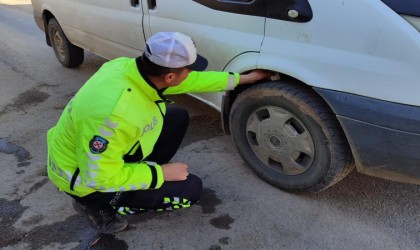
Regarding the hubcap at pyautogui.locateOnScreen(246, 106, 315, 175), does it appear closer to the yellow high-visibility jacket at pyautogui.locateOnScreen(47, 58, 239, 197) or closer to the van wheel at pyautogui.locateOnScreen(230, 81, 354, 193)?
the van wheel at pyautogui.locateOnScreen(230, 81, 354, 193)

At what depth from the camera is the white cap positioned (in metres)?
1.87

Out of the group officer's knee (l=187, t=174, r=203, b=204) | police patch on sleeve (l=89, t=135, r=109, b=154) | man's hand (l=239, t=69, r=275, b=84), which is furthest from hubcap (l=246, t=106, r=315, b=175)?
police patch on sleeve (l=89, t=135, r=109, b=154)

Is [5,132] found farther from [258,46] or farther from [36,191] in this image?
[258,46]

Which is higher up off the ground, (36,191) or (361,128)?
(361,128)

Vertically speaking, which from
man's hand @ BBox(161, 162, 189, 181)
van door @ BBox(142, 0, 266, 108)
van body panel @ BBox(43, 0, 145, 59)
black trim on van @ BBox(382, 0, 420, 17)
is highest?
black trim on van @ BBox(382, 0, 420, 17)

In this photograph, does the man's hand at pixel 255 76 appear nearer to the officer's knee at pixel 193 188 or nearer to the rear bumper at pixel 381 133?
the rear bumper at pixel 381 133

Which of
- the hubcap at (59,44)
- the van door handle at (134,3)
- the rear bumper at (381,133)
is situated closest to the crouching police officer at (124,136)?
the rear bumper at (381,133)

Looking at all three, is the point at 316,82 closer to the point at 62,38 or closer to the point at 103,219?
the point at 103,219

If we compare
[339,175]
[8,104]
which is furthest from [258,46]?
[8,104]

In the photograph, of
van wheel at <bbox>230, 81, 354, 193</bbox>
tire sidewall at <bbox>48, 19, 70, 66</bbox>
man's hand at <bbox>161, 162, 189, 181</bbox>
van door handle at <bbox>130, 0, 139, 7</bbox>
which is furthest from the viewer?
tire sidewall at <bbox>48, 19, 70, 66</bbox>

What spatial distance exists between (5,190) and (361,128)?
2299 millimetres

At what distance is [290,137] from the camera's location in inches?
99.6

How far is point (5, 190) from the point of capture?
9.53 ft

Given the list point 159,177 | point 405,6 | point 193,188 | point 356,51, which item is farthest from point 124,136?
point 405,6
